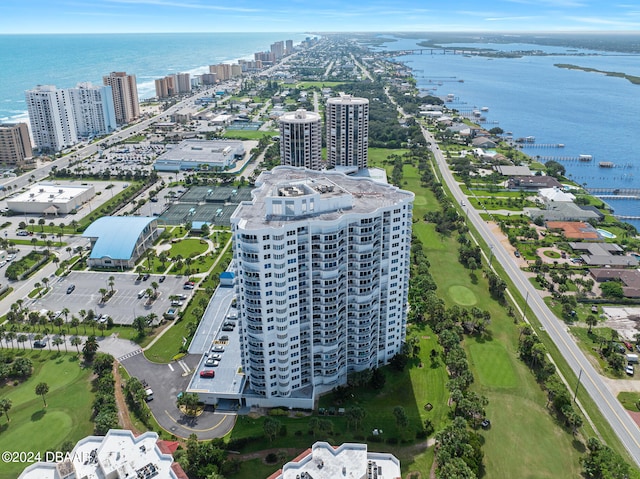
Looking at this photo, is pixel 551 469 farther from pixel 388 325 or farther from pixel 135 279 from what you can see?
pixel 135 279

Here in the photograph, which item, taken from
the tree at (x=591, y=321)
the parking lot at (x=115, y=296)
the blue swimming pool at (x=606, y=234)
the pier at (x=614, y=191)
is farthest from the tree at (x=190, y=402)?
the pier at (x=614, y=191)

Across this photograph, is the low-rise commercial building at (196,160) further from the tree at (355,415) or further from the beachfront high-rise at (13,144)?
the tree at (355,415)

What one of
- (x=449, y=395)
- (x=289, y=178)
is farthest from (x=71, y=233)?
(x=449, y=395)

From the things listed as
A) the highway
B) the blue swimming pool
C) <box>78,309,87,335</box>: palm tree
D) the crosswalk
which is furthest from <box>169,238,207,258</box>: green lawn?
the blue swimming pool

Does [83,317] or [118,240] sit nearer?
[83,317]

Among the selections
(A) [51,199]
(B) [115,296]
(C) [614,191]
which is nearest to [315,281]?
(B) [115,296]

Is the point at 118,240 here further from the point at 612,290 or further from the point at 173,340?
the point at 612,290
